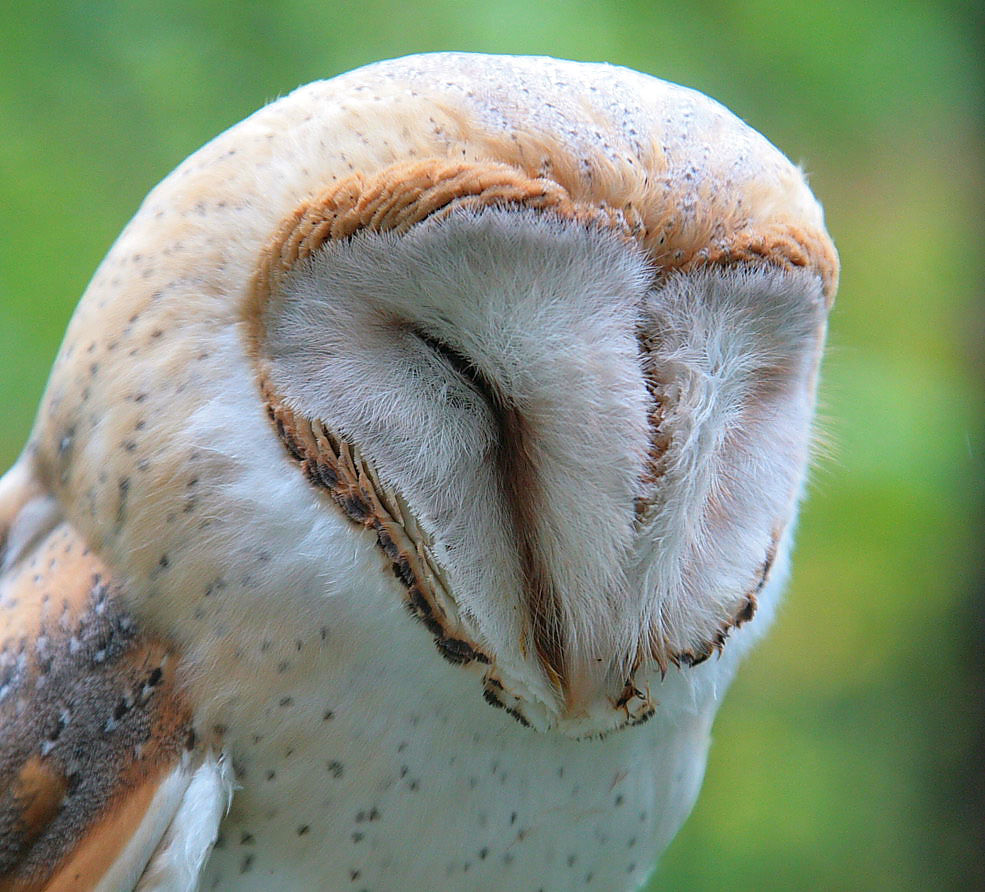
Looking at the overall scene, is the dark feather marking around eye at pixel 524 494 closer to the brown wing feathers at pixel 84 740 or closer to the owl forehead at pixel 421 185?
the owl forehead at pixel 421 185

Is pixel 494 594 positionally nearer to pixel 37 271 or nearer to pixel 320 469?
pixel 320 469

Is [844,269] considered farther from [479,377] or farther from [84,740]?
[84,740]

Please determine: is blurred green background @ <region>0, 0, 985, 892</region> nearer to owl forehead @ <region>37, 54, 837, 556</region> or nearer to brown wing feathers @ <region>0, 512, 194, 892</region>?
owl forehead @ <region>37, 54, 837, 556</region>

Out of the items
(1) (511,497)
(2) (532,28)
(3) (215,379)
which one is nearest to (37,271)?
(2) (532,28)

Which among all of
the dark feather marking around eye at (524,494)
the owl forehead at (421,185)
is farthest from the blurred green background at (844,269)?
the dark feather marking around eye at (524,494)

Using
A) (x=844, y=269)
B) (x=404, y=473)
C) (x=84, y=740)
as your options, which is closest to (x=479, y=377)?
(x=404, y=473)
